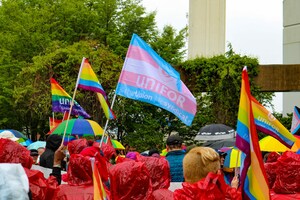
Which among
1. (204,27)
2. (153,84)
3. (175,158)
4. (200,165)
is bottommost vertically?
(175,158)

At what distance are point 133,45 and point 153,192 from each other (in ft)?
11.9

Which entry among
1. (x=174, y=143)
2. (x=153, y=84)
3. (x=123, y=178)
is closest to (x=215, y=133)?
(x=174, y=143)

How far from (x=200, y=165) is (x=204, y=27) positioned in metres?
27.0

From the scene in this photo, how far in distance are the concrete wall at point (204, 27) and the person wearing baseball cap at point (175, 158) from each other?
73.0ft

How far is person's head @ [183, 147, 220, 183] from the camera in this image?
4727mm

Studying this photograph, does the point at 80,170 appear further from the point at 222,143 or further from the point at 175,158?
the point at 222,143

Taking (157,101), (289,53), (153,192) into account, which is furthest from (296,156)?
(289,53)

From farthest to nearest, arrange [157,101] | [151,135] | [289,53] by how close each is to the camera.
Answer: [289,53], [151,135], [157,101]

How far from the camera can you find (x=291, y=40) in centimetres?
3684

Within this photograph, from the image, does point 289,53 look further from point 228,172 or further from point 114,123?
point 228,172

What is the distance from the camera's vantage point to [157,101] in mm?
8453

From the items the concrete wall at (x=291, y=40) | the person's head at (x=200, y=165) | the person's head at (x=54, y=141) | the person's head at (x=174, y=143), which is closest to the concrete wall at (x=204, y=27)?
the concrete wall at (x=291, y=40)

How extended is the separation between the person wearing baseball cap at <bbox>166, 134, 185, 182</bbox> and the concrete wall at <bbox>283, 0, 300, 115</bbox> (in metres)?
27.8

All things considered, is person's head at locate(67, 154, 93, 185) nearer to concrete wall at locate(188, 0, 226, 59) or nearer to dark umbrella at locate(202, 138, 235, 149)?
dark umbrella at locate(202, 138, 235, 149)
